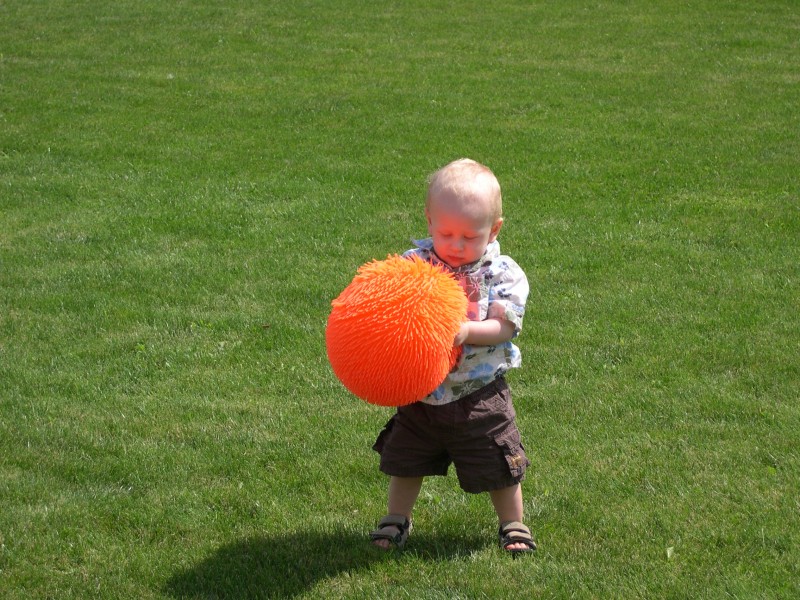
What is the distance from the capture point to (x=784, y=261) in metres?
8.41

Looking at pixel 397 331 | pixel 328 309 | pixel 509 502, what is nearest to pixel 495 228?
pixel 397 331

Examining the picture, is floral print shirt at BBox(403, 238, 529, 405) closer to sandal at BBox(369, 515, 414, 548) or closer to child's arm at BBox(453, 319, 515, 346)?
child's arm at BBox(453, 319, 515, 346)

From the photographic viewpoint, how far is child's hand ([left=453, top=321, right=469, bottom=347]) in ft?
13.6

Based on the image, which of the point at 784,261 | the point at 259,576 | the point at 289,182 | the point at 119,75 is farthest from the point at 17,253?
the point at 119,75

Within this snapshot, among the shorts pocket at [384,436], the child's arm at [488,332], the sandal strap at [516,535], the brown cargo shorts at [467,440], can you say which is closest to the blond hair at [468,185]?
the child's arm at [488,332]

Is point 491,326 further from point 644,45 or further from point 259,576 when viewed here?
point 644,45

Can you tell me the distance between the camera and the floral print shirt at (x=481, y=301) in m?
4.35

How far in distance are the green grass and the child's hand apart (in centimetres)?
99

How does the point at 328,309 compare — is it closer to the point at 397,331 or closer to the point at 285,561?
the point at 285,561

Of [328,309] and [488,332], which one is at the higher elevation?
[488,332]

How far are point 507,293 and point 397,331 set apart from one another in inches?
23.9

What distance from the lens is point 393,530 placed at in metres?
4.66

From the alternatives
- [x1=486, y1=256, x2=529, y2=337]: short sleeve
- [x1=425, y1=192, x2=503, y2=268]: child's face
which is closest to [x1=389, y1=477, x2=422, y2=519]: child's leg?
[x1=486, y1=256, x2=529, y2=337]: short sleeve

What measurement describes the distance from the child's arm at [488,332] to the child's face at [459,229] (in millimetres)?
270
